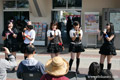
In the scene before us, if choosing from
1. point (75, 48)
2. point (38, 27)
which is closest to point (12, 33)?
point (75, 48)

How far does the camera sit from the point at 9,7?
13594mm

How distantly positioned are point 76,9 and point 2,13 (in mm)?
4693

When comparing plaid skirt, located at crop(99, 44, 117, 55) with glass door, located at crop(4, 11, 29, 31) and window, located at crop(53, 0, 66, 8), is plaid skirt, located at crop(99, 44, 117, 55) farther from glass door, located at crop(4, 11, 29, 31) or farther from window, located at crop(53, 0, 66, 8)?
glass door, located at crop(4, 11, 29, 31)

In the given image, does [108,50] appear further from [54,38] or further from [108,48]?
[54,38]

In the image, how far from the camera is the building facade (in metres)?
12.3

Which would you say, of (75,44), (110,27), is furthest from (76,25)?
(110,27)

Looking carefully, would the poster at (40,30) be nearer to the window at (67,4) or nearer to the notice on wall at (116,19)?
the window at (67,4)

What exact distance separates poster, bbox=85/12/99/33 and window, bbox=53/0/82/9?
3.38 feet

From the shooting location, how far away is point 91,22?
39.7 ft

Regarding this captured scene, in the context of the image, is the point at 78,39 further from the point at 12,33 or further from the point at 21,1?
the point at 21,1

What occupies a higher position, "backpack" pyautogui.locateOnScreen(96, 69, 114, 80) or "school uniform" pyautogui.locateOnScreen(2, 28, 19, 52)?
"school uniform" pyautogui.locateOnScreen(2, 28, 19, 52)

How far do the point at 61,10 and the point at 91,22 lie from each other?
2.03 meters

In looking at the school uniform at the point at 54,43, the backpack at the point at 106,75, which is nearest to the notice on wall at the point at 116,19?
the school uniform at the point at 54,43

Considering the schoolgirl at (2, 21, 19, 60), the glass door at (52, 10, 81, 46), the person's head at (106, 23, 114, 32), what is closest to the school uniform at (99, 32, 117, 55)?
the person's head at (106, 23, 114, 32)
